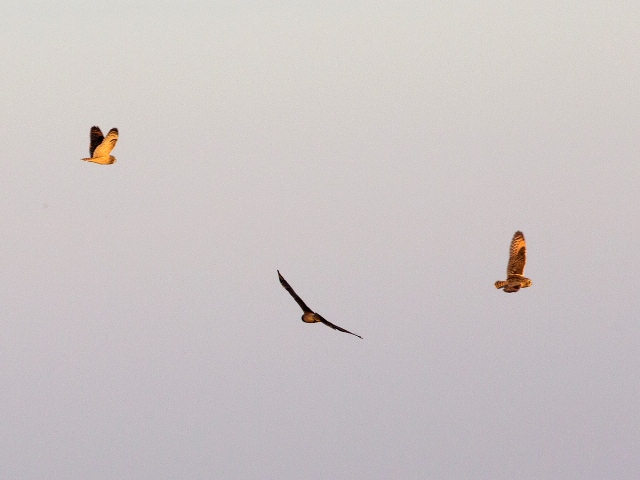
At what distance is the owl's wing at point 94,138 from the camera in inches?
3100

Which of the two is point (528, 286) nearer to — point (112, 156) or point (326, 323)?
point (326, 323)

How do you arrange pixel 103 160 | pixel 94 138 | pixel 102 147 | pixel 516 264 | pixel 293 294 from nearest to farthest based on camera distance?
pixel 293 294 < pixel 516 264 < pixel 102 147 < pixel 103 160 < pixel 94 138

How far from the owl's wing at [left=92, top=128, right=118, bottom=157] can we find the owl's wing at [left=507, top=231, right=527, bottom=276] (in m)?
24.1

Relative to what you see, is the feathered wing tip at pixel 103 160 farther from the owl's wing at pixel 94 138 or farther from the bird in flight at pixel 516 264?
the bird in flight at pixel 516 264

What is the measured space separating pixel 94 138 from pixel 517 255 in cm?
2626

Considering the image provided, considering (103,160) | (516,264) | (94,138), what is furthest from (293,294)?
(94,138)

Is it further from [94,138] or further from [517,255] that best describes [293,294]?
[94,138]

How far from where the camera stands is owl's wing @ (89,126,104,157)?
78.8 metres

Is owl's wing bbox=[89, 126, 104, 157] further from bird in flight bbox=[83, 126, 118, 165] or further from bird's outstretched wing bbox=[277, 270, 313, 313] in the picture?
bird's outstretched wing bbox=[277, 270, 313, 313]

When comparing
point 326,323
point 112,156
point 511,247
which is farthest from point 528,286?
point 112,156

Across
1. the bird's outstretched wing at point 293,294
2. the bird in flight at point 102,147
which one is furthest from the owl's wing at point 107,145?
the bird's outstretched wing at point 293,294

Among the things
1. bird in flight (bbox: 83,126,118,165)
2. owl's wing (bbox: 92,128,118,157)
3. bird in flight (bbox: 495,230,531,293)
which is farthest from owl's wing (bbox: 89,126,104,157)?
bird in flight (bbox: 495,230,531,293)

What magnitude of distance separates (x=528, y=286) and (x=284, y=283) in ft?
55.3

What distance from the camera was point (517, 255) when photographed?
67.1 metres
